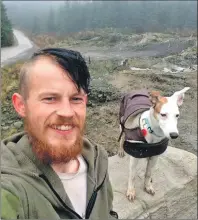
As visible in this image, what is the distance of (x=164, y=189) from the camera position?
1832 millimetres

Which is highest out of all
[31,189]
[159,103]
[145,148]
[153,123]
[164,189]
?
[31,189]

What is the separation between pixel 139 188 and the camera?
1.85m

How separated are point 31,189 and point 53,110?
141mm

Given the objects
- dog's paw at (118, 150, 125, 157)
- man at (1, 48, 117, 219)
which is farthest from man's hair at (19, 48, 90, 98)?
dog's paw at (118, 150, 125, 157)

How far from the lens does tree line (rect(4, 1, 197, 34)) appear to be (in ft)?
4.17

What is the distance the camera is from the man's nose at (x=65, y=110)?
56cm

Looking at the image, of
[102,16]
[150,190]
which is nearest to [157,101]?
[102,16]

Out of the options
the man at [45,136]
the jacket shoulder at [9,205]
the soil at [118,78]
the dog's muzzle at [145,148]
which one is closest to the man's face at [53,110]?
the man at [45,136]

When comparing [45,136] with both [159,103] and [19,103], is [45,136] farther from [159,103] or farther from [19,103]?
[159,103]

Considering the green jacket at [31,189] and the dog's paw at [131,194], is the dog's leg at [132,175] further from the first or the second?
the green jacket at [31,189]

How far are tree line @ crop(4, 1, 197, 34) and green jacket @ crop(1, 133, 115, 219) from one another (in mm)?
658

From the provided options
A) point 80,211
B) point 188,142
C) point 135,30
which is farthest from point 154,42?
point 188,142

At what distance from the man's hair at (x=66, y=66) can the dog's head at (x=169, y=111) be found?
88 centimetres

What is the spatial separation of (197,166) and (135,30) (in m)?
0.97
